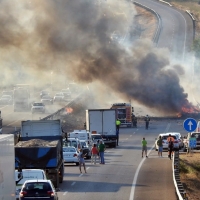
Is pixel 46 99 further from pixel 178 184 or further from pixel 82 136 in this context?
pixel 178 184

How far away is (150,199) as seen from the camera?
25453 mm

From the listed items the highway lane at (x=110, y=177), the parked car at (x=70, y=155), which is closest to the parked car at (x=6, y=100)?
the highway lane at (x=110, y=177)

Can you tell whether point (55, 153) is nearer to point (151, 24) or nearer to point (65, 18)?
point (65, 18)

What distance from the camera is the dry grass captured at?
28.9m

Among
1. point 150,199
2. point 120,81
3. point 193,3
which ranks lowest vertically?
point 150,199

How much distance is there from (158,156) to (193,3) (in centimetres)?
9788

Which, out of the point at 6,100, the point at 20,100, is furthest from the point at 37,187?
the point at 6,100

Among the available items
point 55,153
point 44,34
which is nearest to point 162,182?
point 55,153

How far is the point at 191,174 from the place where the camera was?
34.9 meters

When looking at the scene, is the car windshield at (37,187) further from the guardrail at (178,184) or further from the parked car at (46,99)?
the parked car at (46,99)

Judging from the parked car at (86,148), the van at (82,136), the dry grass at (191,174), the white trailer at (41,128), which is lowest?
the dry grass at (191,174)

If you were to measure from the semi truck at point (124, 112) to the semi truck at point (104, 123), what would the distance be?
12.6 metres

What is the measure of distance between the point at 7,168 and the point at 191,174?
19.8 m

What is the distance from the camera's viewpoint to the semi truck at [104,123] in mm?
53406
